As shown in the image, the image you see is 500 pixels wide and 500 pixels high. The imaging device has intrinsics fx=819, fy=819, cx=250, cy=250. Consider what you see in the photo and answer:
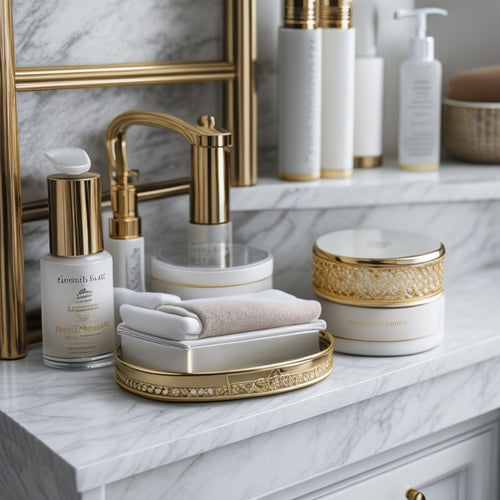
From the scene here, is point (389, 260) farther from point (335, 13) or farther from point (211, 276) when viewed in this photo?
point (335, 13)

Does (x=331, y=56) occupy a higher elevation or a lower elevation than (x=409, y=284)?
higher

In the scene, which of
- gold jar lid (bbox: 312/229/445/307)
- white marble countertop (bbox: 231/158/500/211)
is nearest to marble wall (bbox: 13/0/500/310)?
white marble countertop (bbox: 231/158/500/211)

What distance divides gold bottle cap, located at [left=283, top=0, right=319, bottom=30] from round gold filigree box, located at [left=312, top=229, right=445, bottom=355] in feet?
0.90

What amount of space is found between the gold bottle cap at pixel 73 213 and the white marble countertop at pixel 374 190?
241mm

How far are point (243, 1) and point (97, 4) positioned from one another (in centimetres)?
17

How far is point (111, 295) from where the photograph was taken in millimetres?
756

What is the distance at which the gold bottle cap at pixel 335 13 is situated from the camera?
3.13 feet

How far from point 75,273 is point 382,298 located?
288mm

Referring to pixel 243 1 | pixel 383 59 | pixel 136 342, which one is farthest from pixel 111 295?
pixel 383 59

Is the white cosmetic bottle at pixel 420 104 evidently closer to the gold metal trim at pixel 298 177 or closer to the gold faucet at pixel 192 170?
the gold metal trim at pixel 298 177

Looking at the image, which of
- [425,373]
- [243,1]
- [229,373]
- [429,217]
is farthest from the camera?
[429,217]

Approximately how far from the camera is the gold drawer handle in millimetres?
805

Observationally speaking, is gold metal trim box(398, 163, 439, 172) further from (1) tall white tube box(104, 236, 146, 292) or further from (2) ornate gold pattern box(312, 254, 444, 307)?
(1) tall white tube box(104, 236, 146, 292)

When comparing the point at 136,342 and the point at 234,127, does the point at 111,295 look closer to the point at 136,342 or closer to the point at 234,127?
the point at 136,342
